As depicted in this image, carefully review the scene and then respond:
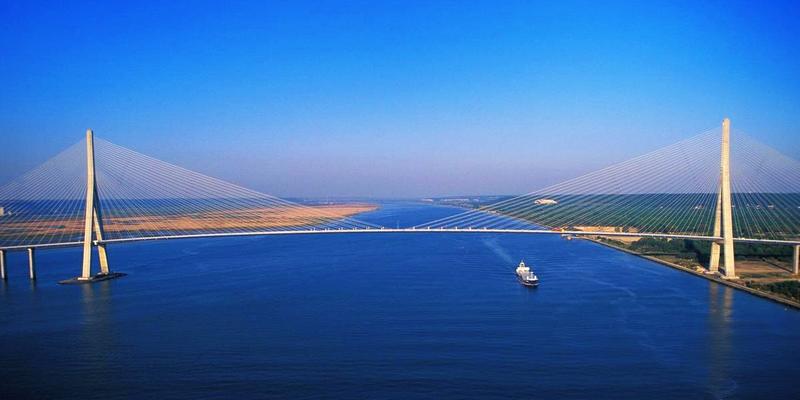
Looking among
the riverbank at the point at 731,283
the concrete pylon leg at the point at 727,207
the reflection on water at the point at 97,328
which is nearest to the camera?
the reflection on water at the point at 97,328

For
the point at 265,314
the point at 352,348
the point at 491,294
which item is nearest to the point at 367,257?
the point at 491,294

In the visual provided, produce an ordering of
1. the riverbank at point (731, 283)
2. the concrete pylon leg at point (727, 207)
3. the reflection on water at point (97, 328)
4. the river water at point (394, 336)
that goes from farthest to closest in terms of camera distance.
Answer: the concrete pylon leg at point (727, 207)
the riverbank at point (731, 283)
the reflection on water at point (97, 328)
the river water at point (394, 336)

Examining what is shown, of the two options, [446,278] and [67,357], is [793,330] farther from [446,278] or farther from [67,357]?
[67,357]

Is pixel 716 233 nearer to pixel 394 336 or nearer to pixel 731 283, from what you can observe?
pixel 731 283

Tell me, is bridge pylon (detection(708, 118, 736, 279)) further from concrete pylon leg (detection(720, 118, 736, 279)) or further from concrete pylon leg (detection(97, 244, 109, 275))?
concrete pylon leg (detection(97, 244, 109, 275))

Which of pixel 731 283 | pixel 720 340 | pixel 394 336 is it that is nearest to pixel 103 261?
pixel 394 336

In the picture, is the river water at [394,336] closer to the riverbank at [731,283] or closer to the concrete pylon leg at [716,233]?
the riverbank at [731,283]

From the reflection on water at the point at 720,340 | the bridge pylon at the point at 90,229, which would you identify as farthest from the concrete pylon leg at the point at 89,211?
the reflection on water at the point at 720,340
